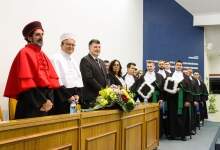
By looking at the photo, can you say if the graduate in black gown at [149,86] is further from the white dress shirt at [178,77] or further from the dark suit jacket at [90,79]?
the dark suit jacket at [90,79]

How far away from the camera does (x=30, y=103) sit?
3242mm

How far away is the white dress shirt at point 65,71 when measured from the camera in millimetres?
4062

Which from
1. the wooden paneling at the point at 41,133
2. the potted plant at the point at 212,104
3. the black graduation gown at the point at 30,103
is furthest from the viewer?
the potted plant at the point at 212,104

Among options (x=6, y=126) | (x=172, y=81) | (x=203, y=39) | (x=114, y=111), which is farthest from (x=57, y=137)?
(x=203, y=39)

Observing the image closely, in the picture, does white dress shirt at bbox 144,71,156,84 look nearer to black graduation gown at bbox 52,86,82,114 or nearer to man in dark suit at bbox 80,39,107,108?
man in dark suit at bbox 80,39,107,108

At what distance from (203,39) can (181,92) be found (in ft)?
17.6

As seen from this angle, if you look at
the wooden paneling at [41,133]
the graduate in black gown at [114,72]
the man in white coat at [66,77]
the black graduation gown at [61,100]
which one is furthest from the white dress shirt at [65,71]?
the graduate in black gown at [114,72]

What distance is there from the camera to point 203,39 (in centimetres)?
1219

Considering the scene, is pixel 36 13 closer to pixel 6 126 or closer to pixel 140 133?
pixel 140 133

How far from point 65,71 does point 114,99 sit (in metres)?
0.62

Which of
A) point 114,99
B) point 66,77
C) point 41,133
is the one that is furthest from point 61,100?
point 41,133

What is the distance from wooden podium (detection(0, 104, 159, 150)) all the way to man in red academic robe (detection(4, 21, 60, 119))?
0.41 m

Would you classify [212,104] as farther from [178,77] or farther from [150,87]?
[150,87]

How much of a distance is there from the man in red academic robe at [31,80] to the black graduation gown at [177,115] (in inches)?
169
